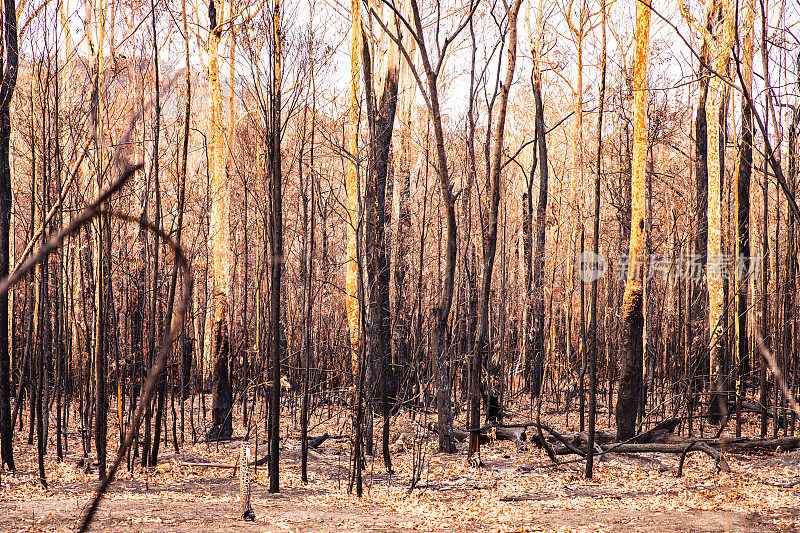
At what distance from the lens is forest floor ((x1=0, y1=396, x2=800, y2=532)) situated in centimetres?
595

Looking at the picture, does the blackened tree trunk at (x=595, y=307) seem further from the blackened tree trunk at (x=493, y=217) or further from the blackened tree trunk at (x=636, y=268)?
the blackened tree trunk at (x=636, y=268)

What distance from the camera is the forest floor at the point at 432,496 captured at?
5945 mm

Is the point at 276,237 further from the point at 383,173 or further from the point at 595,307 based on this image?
the point at 383,173

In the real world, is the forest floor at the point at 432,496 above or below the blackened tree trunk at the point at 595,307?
below

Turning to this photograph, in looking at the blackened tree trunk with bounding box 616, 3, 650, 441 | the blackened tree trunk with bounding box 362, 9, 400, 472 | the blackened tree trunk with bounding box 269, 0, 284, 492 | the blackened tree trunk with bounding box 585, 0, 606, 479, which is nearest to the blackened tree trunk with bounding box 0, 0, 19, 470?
the blackened tree trunk with bounding box 269, 0, 284, 492

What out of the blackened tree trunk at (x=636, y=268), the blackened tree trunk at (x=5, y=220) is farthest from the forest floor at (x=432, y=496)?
the blackened tree trunk at (x=636, y=268)

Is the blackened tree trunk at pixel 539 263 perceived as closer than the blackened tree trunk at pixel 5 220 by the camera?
No

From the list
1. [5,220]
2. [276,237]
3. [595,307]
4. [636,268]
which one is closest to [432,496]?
[595,307]

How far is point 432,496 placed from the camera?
7.12m

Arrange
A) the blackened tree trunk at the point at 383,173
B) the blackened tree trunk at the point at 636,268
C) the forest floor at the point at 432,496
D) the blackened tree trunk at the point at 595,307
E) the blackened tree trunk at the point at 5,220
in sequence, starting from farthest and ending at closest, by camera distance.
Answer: the blackened tree trunk at the point at 383,173 → the blackened tree trunk at the point at 636,268 → the blackened tree trunk at the point at 5,220 → the blackened tree trunk at the point at 595,307 → the forest floor at the point at 432,496

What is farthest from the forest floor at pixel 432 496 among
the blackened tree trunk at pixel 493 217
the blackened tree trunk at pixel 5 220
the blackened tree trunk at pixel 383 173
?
the blackened tree trunk at pixel 383 173

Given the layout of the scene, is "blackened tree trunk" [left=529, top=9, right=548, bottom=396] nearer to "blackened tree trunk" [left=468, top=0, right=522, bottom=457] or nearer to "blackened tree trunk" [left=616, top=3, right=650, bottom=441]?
"blackened tree trunk" [left=616, top=3, right=650, bottom=441]

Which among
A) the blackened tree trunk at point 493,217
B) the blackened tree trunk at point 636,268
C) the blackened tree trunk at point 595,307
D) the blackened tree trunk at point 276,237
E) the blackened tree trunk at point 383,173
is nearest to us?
the blackened tree trunk at point 595,307

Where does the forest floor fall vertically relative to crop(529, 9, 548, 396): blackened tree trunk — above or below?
below
